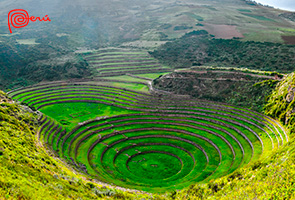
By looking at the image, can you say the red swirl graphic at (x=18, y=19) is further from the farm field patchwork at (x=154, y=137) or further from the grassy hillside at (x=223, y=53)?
the farm field patchwork at (x=154, y=137)

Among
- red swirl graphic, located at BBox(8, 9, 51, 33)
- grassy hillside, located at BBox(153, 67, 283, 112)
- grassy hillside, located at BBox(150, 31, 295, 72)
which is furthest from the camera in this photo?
red swirl graphic, located at BBox(8, 9, 51, 33)

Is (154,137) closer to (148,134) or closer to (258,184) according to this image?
(148,134)

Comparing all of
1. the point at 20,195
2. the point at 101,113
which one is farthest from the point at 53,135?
the point at 20,195

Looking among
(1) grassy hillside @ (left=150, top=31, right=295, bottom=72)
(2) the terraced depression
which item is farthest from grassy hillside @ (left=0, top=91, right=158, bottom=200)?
(1) grassy hillside @ (left=150, top=31, right=295, bottom=72)

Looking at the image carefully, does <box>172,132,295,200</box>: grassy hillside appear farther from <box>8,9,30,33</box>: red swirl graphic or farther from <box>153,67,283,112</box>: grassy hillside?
<box>8,9,30,33</box>: red swirl graphic

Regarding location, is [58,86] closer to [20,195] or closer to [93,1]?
[20,195]

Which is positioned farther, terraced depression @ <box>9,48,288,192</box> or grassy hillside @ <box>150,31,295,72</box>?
grassy hillside @ <box>150,31,295,72</box>

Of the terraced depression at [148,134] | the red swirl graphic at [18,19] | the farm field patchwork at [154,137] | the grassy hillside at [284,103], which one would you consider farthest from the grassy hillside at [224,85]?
the red swirl graphic at [18,19]

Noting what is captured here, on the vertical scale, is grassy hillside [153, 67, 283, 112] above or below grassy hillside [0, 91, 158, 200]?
above

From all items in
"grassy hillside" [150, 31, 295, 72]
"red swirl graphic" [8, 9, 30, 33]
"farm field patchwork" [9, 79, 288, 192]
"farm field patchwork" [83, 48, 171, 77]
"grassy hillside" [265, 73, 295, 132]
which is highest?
"red swirl graphic" [8, 9, 30, 33]
